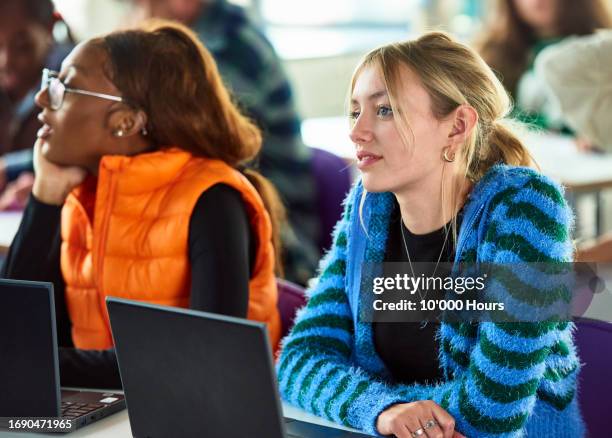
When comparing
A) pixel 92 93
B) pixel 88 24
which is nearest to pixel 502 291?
pixel 92 93

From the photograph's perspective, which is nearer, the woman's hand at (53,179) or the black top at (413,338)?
the black top at (413,338)

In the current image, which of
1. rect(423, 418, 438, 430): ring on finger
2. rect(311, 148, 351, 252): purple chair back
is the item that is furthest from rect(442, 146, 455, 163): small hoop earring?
rect(311, 148, 351, 252): purple chair back

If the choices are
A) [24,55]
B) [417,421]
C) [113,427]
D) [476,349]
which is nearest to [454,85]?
[476,349]

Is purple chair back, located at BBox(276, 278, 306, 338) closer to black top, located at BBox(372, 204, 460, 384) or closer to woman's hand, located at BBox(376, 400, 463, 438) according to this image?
black top, located at BBox(372, 204, 460, 384)

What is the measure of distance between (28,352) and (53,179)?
2.64 ft

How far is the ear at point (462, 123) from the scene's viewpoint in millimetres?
1626

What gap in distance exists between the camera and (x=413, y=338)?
1.71 meters

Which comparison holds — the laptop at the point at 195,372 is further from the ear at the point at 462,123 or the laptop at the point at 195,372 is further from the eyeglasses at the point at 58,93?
the eyeglasses at the point at 58,93

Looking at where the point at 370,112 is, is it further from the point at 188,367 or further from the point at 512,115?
the point at 188,367

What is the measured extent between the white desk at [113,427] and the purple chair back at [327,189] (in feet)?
4.21

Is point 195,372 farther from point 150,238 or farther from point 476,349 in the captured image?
point 150,238

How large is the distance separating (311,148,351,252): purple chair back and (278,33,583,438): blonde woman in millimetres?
1081

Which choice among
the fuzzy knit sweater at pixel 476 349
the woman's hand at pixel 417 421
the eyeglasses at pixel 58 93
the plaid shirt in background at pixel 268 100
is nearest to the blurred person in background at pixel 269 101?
the plaid shirt in background at pixel 268 100

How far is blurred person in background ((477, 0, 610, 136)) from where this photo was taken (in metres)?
4.38
